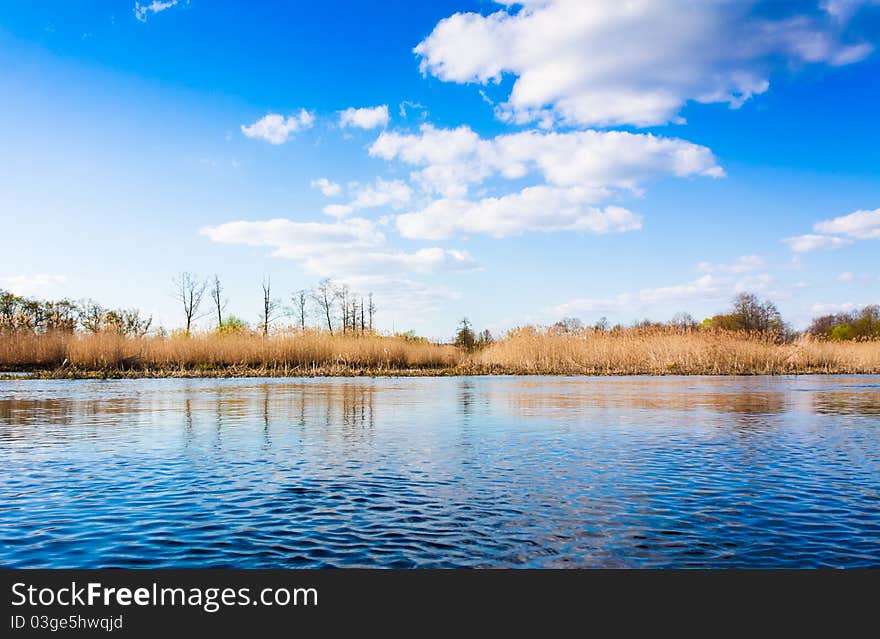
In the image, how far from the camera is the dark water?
500 cm

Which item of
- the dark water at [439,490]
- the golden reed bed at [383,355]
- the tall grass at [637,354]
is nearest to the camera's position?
the dark water at [439,490]

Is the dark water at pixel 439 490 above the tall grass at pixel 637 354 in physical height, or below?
below

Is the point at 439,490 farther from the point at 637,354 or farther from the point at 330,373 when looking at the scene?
the point at 637,354

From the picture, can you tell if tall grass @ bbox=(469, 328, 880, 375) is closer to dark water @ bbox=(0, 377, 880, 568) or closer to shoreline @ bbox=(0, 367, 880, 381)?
shoreline @ bbox=(0, 367, 880, 381)

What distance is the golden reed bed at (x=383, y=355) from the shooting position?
33.9 metres

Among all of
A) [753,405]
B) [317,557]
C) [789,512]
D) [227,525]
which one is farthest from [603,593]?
[753,405]

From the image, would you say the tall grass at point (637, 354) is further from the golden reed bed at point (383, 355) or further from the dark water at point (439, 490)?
the dark water at point (439, 490)

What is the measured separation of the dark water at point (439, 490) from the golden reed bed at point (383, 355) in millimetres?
20841

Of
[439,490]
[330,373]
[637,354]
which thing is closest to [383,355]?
[330,373]

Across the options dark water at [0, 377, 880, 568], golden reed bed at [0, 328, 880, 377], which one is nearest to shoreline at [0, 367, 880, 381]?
golden reed bed at [0, 328, 880, 377]

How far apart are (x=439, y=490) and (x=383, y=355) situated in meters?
32.0

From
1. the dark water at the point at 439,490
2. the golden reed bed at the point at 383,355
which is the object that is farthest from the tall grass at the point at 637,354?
the dark water at the point at 439,490

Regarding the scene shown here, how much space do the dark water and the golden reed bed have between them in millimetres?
20841

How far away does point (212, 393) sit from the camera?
21250 mm
